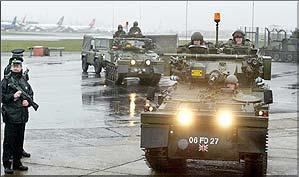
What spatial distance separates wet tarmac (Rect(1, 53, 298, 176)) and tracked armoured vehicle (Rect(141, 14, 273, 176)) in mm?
641

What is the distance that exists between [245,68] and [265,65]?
41 centimetres

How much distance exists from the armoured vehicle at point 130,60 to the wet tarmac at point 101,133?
21.1 inches

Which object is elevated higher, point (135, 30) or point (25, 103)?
point (135, 30)

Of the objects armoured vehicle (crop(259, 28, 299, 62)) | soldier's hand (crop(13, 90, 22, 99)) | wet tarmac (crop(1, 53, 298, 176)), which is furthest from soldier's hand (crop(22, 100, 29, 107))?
armoured vehicle (crop(259, 28, 299, 62))

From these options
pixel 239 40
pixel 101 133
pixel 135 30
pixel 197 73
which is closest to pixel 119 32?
pixel 135 30

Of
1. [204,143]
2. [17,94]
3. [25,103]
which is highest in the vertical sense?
[17,94]

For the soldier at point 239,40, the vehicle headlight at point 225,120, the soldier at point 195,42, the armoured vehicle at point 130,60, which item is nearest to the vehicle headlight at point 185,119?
the vehicle headlight at point 225,120

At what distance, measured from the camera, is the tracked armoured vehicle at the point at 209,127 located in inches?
317

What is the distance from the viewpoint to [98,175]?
8.48 metres

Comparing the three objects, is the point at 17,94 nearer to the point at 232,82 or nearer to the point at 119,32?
the point at 232,82

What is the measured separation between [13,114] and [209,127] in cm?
270

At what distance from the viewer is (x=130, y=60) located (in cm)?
2238

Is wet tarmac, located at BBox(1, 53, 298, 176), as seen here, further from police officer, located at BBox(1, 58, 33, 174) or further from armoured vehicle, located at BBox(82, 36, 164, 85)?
armoured vehicle, located at BBox(82, 36, 164, 85)

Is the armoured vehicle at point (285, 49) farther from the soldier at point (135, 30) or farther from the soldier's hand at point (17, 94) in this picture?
the soldier's hand at point (17, 94)
